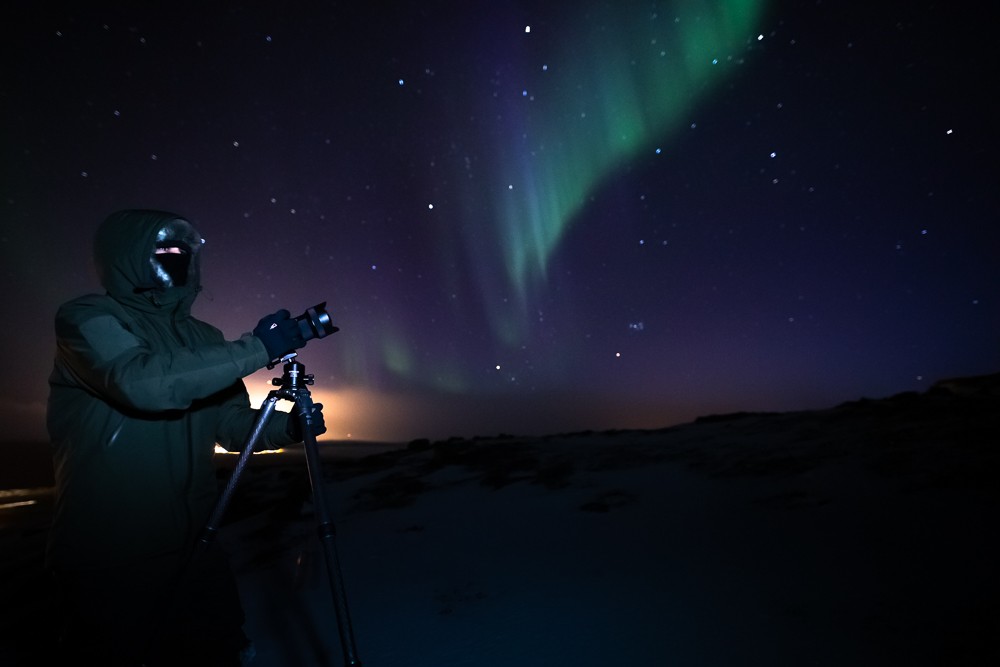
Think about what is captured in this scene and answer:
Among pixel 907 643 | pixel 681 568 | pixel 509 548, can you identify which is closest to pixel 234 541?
pixel 509 548

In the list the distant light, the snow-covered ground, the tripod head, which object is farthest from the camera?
the distant light

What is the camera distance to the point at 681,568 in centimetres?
494

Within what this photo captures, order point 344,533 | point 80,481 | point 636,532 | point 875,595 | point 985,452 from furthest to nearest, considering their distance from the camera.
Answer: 1. point 344,533
2. point 985,452
3. point 636,532
4. point 875,595
5. point 80,481

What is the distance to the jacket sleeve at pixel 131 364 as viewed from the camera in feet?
6.04

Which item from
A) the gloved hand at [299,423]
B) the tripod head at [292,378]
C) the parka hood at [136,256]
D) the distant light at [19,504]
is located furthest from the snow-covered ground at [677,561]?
the distant light at [19,504]

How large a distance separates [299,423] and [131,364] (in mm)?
832

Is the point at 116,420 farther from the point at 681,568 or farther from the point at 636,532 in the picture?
the point at 636,532

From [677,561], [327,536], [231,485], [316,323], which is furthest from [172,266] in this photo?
[677,561]

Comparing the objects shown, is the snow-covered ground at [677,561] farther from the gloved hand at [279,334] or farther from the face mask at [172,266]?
the face mask at [172,266]

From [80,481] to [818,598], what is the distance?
17.0 feet

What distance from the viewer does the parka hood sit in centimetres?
228

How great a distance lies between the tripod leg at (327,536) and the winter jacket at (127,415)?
0.34 m

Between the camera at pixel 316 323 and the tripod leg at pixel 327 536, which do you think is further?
the camera at pixel 316 323

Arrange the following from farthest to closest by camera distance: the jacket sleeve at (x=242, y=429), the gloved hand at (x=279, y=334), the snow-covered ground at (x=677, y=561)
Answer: the snow-covered ground at (x=677, y=561), the jacket sleeve at (x=242, y=429), the gloved hand at (x=279, y=334)
